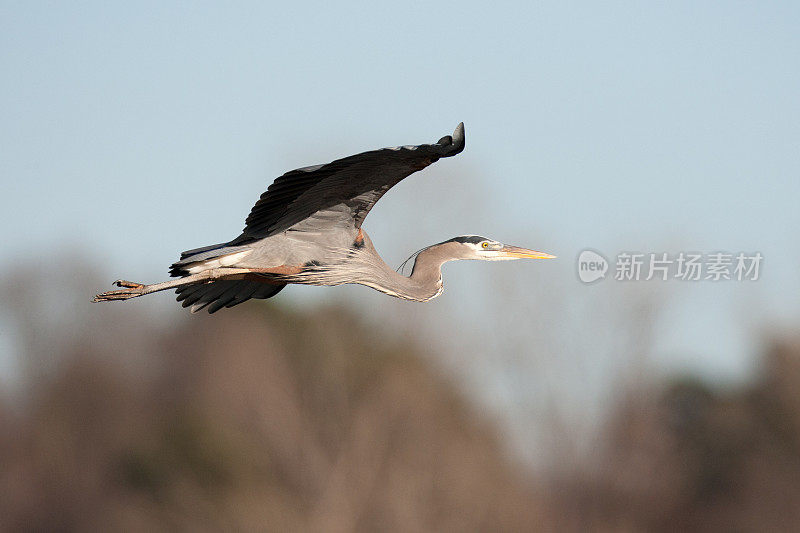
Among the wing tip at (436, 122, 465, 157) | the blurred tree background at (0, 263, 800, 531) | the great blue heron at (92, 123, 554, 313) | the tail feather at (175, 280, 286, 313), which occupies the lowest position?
the blurred tree background at (0, 263, 800, 531)

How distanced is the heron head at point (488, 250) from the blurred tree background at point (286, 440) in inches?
642

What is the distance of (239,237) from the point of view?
26.2ft

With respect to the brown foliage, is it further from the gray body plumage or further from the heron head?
the gray body plumage

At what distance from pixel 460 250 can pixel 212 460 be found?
21.0 meters

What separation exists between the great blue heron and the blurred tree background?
17.2 m

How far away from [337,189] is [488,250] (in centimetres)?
182

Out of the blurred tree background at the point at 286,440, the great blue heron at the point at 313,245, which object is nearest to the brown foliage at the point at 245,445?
the blurred tree background at the point at 286,440

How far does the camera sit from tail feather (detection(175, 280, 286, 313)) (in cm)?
865

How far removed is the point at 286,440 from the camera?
2853cm

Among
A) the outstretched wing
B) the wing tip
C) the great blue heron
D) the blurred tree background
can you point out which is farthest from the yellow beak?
the blurred tree background

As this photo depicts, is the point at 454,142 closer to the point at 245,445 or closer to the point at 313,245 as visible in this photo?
the point at 313,245

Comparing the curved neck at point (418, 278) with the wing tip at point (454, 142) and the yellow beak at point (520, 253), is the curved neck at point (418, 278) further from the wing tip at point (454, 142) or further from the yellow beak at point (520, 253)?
the wing tip at point (454, 142)

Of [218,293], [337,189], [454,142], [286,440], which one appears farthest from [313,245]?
[286,440]

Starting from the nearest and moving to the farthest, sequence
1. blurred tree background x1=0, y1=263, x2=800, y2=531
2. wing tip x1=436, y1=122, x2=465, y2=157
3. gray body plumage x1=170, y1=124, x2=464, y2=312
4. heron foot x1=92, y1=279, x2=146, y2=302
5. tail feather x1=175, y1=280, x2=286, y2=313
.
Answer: wing tip x1=436, y1=122, x2=465, y2=157 → gray body plumage x1=170, y1=124, x2=464, y2=312 → heron foot x1=92, y1=279, x2=146, y2=302 → tail feather x1=175, y1=280, x2=286, y2=313 → blurred tree background x1=0, y1=263, x2=800, y2=531
